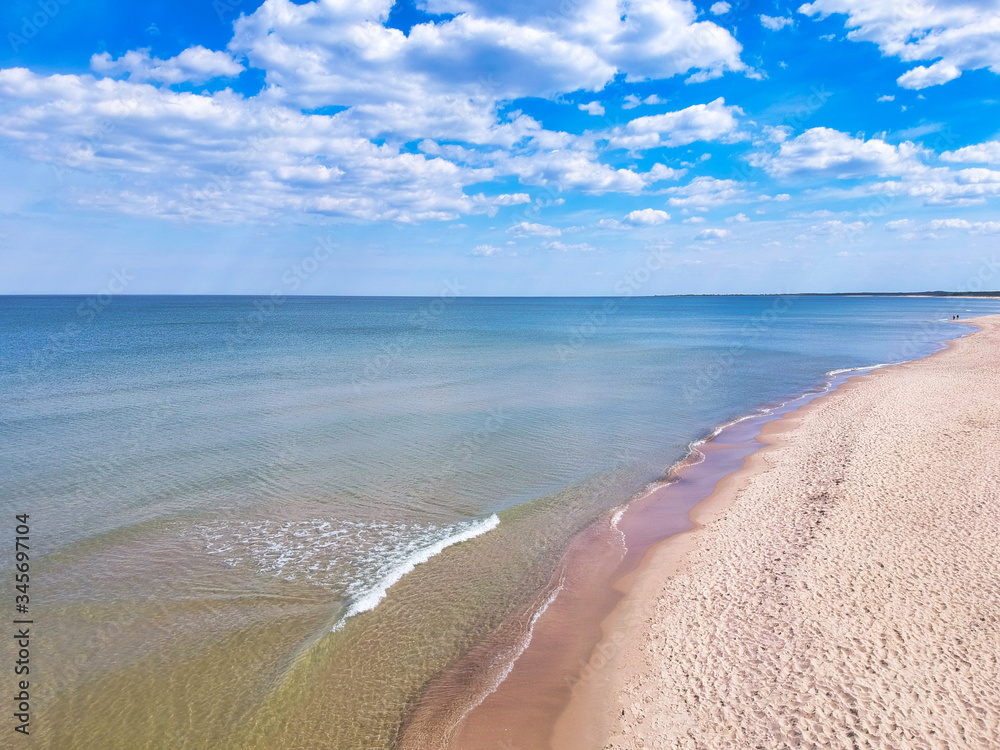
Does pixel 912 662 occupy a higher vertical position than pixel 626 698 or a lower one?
higher

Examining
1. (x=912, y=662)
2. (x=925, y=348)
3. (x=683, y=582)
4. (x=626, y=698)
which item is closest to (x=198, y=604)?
(x=626, y=698)

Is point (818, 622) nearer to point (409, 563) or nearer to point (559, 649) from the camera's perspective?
point (559, 649)

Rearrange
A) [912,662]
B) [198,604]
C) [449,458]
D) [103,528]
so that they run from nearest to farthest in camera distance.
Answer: [912,662]
[198,604]
[103,528]
[449,458]

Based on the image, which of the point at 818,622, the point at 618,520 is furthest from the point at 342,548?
the point at 818,622

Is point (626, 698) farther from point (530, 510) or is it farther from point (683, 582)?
point (530, 510)

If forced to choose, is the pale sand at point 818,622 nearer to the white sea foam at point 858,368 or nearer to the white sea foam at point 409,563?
the white sea foam at point 409,563
